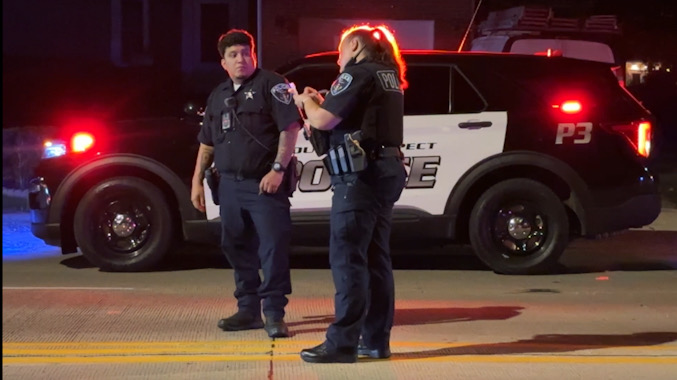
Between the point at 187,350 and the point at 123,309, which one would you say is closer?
the point at 187,350

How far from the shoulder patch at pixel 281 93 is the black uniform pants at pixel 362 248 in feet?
2.62

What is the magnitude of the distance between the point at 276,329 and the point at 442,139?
2.62 metres

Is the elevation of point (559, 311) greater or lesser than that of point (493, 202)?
lesser

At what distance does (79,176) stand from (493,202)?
3.25m

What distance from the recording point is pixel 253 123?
19.2 ft

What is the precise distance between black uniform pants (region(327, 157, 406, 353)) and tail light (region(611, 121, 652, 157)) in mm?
3354

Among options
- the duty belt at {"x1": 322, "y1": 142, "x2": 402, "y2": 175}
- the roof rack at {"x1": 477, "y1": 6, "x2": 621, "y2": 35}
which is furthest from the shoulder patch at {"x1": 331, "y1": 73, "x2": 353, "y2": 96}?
the roof rack at {"x1": 477, "y1": 6, "x2": 621, "y2": 35}

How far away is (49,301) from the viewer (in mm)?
7004

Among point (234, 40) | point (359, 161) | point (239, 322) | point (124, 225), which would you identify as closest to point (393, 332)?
point (239, 322)

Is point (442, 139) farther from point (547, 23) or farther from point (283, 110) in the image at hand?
point (547, 23)

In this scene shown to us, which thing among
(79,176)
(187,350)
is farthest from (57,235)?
(187,350)

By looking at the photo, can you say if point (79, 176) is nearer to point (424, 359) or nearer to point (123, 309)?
point (123, 309)

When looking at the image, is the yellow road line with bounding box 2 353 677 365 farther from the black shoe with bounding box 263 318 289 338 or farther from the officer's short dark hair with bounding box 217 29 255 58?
the officer's short dark hair with bounding box 217 29 255 58

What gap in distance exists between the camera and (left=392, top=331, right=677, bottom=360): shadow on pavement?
223 inches
